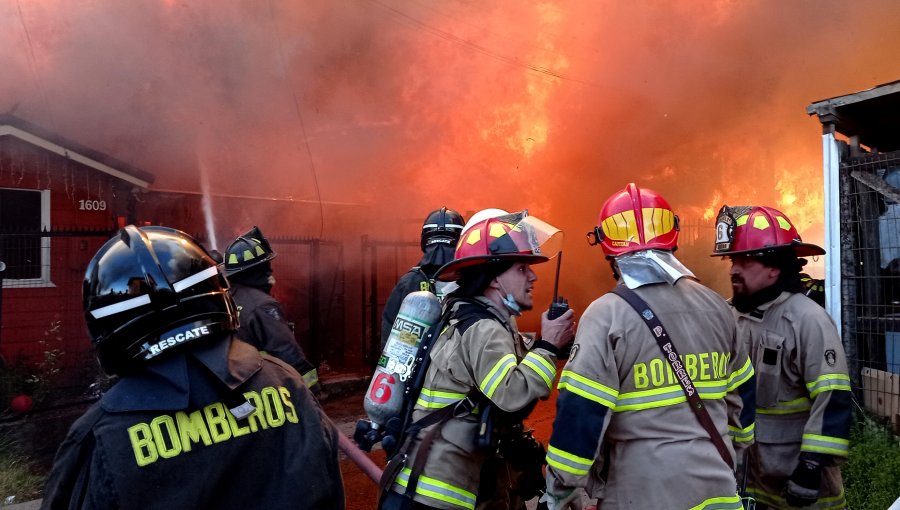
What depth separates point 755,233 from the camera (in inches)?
127

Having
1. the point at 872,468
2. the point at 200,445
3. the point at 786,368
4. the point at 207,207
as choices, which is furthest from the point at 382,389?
the point at 207,207

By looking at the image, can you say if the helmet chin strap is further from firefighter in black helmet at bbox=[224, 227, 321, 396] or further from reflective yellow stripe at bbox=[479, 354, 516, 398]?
firefighter in black helmet at bbox=[224, 227, 321, 396]

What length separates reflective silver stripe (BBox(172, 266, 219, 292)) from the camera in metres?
1.39

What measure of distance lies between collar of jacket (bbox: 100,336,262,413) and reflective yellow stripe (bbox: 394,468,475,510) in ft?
3.84

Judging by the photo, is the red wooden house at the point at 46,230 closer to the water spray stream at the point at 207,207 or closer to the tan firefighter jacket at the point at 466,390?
the water spray stream at the point at 207,207

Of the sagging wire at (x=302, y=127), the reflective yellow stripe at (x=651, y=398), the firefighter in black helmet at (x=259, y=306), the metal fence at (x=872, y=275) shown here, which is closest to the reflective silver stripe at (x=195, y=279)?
the reflective yellow stripe at (x=651, y=398)

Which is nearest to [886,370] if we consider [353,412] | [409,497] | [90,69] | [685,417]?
[685,417]

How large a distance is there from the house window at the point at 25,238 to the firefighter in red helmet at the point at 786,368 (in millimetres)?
9081

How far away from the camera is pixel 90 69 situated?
10.9m

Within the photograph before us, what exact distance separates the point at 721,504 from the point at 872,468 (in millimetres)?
3184

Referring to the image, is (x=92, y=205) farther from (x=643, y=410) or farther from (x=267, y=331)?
(x=643, y=410)

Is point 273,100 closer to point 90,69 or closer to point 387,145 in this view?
point 387,145

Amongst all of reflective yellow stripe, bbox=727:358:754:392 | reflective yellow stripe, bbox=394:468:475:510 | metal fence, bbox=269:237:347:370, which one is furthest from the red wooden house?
reflective yellow stripe, bbox=727:358:754:392

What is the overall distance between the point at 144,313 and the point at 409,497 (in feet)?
4.78
